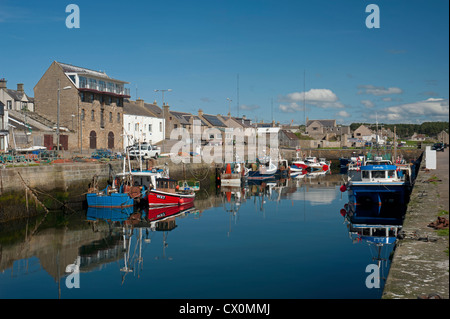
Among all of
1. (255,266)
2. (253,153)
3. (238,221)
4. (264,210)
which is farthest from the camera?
(253,153)

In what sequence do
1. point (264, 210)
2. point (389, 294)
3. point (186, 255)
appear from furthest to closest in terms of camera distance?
point (264, 210) → point (186, 255) → point (389, 294)

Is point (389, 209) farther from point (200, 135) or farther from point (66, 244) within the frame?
point (200, 135)

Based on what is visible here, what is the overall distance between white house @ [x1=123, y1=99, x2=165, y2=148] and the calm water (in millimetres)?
38530

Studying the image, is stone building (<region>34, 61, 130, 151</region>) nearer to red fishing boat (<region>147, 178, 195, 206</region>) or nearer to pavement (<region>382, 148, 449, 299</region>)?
red fishing boat (<region>147, 178, 195, 206</region>)

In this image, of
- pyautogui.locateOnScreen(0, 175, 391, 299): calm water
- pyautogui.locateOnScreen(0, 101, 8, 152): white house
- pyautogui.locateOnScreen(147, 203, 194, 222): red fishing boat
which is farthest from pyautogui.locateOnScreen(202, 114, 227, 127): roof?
pyautogui.locateOnScreen(0, 175, 391, 299): calm water

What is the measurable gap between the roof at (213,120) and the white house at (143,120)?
55.5ft

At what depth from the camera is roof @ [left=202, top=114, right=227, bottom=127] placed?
9841 cm

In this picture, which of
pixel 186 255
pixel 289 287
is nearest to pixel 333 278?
A: pixel 289 287

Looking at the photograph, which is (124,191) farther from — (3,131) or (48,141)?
(48,141)

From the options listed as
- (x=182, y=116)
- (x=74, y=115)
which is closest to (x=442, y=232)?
(x=74, y=115)

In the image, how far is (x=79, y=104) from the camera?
5631 cm

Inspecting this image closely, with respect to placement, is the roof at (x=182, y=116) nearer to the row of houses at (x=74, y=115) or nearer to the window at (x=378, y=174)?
the row of houses at (x=74, y=115)

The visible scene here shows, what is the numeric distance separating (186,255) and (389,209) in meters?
16.6
